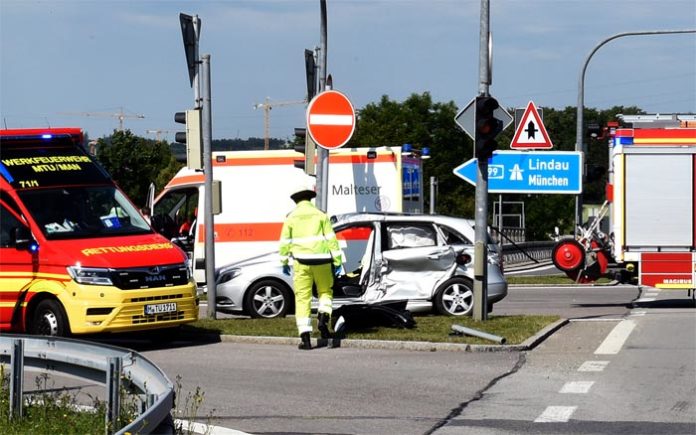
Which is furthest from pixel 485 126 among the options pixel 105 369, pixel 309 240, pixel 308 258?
pixel 105 369

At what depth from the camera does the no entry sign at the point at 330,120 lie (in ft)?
54.5

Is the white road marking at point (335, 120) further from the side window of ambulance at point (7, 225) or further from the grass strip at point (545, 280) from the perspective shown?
the grass strip at point (545, 280)

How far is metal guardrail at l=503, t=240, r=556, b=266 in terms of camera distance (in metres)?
42.3

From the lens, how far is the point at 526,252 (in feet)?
140

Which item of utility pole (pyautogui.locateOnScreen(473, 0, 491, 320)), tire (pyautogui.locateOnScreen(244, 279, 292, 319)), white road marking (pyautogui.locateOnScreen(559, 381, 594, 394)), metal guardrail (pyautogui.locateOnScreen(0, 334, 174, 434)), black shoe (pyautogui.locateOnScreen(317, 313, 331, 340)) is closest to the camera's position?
metal guardrail (pyautogui.locateOnScreen(0, 334, 174, 434))

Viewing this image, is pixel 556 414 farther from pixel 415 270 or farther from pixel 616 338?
pixel 415 270

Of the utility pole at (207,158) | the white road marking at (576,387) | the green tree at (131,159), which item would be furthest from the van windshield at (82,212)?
the green tree at (131,159)

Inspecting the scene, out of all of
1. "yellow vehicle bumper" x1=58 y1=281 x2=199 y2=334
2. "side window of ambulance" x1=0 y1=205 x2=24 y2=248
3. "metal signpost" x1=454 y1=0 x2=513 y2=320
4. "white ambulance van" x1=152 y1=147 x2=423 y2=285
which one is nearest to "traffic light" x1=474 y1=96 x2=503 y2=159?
"metal signpost" x1=454 y1=0 x2=513 y2=320

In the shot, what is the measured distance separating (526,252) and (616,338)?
89.1 ft

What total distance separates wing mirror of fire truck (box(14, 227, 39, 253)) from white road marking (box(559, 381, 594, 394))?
624 centimetres

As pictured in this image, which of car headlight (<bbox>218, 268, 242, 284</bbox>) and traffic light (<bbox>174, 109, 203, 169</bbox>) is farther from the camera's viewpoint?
car headlight (<bbox>218, 268, 242, 284</bbox>)

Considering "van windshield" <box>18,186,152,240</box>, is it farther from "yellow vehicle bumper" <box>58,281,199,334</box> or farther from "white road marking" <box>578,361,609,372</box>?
"white road marking" <box>578,361,609,372</box>

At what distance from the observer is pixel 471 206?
67.9m

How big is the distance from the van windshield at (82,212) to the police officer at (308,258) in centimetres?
196
